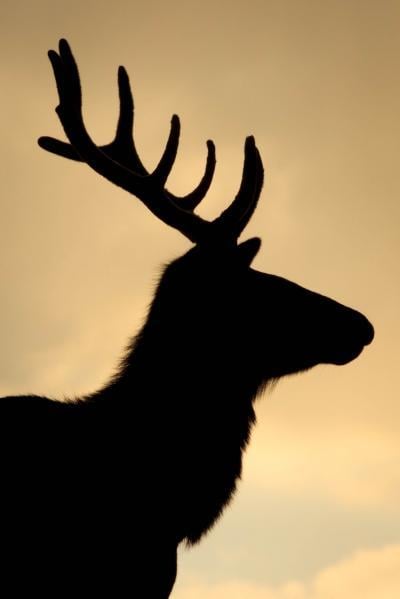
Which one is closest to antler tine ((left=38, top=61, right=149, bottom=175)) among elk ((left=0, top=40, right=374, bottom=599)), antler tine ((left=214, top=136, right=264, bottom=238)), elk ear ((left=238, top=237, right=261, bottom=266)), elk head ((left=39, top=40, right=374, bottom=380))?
elk ((left=0, top=40, right=374, bottom=599))

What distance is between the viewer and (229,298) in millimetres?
3746

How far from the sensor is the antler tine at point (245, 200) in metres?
4.13

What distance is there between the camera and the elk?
3010mm

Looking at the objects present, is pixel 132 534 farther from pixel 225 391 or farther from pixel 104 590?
pixel 225 391

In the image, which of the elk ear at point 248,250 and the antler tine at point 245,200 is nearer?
the elk ear at point 248,250

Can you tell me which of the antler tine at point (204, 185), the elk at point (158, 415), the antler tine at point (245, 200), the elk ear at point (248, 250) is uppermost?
the antler tine at point (204, 185)

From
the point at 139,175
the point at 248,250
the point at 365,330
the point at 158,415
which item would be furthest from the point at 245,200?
the point at 158,415

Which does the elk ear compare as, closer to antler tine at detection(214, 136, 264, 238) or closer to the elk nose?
antler tine at detection(214, 136, 264, 238)

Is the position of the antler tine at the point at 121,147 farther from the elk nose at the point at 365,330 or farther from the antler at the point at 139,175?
the elk nose at the point at 365,330

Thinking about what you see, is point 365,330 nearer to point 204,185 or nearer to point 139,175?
point 139,175

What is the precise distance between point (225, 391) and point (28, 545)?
3.88ft

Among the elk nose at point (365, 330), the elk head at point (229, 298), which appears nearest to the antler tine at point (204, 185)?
the elk head at point (229, 298)

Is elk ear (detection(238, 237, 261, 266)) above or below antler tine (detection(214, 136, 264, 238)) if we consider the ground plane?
below

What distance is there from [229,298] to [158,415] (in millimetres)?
729
